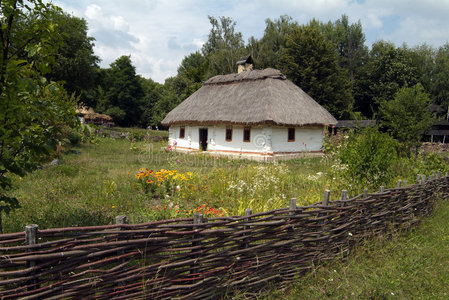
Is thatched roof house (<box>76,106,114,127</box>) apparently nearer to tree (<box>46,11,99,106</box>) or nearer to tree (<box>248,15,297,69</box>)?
tree (<box>46,11,99,106</box>)

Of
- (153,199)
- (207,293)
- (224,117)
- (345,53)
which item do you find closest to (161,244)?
(207,293)

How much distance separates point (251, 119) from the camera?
17.7m

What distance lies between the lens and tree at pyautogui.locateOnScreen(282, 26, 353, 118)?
29250mm

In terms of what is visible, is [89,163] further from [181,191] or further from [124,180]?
[181,191]

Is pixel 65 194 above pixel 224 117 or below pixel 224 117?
below

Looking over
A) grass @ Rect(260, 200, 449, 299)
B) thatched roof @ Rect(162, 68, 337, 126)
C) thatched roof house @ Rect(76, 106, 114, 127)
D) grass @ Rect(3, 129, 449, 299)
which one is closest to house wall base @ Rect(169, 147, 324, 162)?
thatched roof @ Rect(162, 68, 337, 126)

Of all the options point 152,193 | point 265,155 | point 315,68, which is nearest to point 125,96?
→ point 315,68

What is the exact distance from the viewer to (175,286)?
296 centimetres

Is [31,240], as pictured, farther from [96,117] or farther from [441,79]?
[441,79]

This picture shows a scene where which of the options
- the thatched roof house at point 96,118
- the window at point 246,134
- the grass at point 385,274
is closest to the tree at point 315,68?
the window at point 246,134

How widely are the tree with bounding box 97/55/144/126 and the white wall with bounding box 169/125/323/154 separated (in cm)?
2383

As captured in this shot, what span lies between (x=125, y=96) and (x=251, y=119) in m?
30.6

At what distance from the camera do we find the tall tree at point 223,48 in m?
35.7

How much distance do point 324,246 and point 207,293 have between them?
196cm
